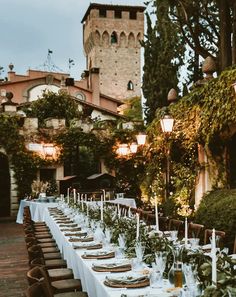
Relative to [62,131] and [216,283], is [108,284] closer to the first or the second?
[216,283]

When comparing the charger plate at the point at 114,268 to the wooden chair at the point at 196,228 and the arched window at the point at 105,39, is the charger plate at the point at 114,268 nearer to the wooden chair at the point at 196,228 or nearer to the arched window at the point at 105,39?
the wooden chair at the point at 196,228

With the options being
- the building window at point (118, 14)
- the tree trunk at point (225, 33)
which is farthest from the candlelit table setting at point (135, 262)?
the building window at point (118, 14)

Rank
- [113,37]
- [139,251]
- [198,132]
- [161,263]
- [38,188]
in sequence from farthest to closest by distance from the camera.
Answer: [113,37], [38,188], [198,132], [139,251], [161,263]

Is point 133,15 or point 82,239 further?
point 133,15

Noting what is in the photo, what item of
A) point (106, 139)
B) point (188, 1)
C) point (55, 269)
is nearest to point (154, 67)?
point (106, 139)

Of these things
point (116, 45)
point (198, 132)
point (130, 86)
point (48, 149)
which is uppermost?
point (116, 45)

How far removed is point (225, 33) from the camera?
11.9 metres

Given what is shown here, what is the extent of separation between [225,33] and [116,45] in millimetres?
35787

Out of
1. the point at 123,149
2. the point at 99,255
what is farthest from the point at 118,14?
the point at 99,255

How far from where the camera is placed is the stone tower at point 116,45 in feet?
147

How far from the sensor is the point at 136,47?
155 feet

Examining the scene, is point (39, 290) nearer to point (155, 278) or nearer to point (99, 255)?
point (155, 278)

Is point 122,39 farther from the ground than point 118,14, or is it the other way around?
point 118,14

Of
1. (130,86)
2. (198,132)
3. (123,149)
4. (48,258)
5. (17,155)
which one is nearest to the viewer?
(48,258)
